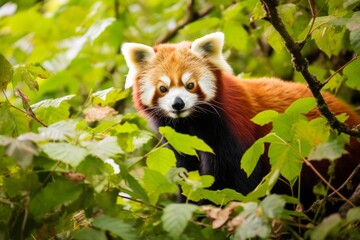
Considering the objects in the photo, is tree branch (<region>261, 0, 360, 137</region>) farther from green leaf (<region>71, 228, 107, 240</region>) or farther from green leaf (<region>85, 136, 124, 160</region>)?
green leaf (<region>71, 228, 107, 240</region>)

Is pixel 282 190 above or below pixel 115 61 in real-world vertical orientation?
below

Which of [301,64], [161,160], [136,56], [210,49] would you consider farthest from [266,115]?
[136,56]

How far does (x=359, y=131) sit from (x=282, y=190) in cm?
103

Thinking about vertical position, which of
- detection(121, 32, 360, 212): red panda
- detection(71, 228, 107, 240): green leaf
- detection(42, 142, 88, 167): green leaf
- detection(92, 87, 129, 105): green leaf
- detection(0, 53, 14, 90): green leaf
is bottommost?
detection(121, 32, 360, 212): red panda

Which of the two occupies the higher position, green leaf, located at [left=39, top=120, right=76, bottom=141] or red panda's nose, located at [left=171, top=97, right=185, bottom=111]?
green leaf, located at [left=39, top=120, right=76, bottom=141]

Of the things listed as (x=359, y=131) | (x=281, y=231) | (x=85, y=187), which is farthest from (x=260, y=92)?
(x=85, y=187)

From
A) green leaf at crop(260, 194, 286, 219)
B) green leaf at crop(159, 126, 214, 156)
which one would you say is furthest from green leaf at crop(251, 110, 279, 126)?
green leaf at crop(260, 194, 286, 219)

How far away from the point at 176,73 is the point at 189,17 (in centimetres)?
192

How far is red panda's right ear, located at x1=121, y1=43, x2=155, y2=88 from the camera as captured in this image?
12.3ft

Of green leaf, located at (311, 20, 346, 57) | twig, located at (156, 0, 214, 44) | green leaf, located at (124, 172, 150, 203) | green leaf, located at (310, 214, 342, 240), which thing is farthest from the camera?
twig, located at (156, 0, 214, 44)

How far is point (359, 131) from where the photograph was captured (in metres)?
2.54

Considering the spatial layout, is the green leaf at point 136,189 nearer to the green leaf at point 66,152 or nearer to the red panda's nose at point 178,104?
the green leaf at point 66,152

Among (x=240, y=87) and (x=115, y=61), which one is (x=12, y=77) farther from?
(x=115, y=61)

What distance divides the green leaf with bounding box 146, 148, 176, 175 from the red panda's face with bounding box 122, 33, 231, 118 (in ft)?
3.05
